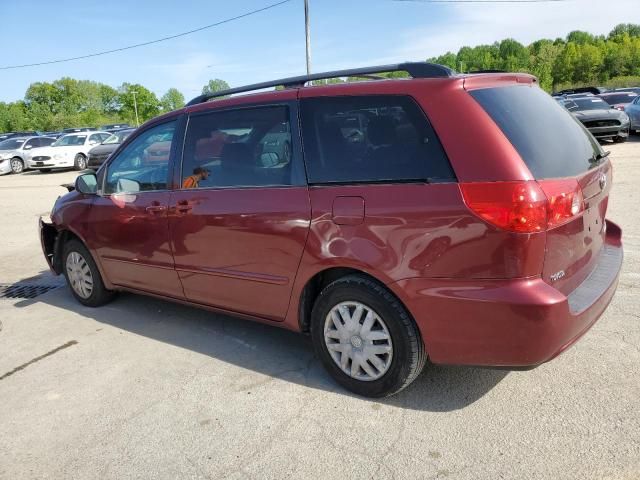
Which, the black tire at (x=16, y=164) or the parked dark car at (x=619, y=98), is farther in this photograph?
the black tire at (x=16, y=164)

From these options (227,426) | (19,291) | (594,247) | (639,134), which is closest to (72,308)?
(19,291)

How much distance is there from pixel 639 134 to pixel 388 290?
1904 centimetres

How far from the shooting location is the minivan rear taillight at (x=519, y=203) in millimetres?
2500

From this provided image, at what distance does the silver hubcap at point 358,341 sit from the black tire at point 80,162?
22.6 metres

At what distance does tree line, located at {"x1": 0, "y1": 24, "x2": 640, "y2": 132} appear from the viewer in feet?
277

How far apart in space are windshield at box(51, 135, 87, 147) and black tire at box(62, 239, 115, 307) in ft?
66.9

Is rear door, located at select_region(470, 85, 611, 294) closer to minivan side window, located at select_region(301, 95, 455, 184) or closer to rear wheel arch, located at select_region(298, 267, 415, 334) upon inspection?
minivan side window, located at select_region(301, 95, 455, 184)

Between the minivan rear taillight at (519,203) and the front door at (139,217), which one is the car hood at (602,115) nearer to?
the front door at (139,217)

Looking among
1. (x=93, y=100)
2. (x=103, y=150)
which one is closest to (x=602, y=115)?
(x=103, y=150)

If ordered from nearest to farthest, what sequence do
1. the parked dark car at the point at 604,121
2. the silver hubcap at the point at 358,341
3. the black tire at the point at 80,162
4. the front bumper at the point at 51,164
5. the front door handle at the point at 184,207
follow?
the silver hubcap at the point at 358,341, the front door handle at the point at 184,207, the parked dark car at the point at 604,121, the front bumper at the point at 51,164, the black tire at the point at 80,162

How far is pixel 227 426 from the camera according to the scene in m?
3.00

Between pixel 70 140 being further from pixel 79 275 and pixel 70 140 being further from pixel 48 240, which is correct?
pixel 79 275

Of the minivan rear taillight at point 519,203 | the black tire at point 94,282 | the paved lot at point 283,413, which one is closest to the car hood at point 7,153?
the black tire at point 94,282

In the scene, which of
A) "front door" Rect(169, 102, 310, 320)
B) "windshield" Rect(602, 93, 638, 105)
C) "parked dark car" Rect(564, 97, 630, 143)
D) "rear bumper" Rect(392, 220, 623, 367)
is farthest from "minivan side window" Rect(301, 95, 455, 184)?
"windshield" Rect(602, 93, 638, 105)
